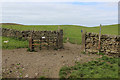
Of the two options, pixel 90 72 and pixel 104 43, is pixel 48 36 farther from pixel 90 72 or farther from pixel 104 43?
pixel 90 72

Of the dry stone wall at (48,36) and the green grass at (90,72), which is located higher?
the dry stone wall at (48,36)

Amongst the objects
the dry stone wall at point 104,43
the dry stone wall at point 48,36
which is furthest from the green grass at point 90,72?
the dry stone wall at point 48,36

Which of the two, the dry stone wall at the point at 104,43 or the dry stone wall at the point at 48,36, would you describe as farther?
the dry stone wall at the point at 48,36

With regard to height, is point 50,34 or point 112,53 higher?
point 50,34

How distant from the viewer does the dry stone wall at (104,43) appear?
13.8 m

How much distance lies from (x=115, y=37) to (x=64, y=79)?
24.7 feet

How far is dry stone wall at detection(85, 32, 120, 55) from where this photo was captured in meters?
13.8

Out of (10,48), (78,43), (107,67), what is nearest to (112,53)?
(107,67)

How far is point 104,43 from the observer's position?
47.8 ft

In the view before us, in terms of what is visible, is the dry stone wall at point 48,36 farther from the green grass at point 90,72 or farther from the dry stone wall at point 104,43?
the green grass at point 90,72

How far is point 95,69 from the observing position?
9523 mm

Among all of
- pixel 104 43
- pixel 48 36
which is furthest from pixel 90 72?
pixel 48 36

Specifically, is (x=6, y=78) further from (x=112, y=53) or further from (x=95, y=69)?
(x=112, y=53)

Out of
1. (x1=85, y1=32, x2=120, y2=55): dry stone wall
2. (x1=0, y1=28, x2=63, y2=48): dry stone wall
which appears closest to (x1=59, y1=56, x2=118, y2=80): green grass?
(x1=85, y1=32, x2=120, y2=55): dry stone wall
